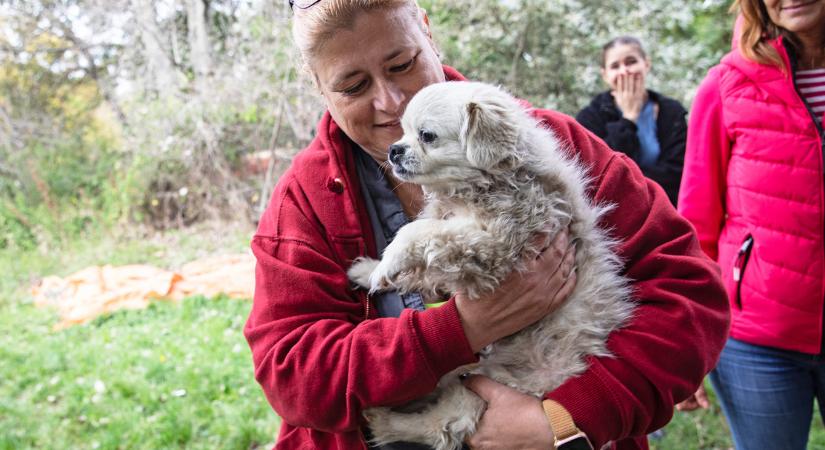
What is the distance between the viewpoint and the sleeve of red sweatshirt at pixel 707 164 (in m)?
2.93

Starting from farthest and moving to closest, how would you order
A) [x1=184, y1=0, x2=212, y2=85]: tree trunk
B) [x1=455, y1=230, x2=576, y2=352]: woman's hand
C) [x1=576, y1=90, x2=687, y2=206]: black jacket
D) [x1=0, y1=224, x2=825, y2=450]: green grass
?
[x1=184, y1=0, x2=212, y2=85]: tree trunk < [x1=0, y1=224, x2=825, y2=450]: green grass < [x1=576, y1=90, x2=687, y2=206]: black jacket < [x1=455, y1=230, x2=576, y2=352]: woman's hand

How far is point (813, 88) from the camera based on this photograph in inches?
107

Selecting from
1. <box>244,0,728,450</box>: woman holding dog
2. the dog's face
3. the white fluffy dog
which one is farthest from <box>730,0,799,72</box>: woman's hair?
the dog's face

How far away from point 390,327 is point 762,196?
1984mm

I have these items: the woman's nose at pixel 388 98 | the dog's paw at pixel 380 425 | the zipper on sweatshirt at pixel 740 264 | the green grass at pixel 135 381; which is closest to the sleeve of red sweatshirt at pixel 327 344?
the dog's paw at pixel 380 425

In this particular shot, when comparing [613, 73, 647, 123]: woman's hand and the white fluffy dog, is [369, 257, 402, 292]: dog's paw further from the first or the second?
[613, 73, 647, 123]: woman's hand

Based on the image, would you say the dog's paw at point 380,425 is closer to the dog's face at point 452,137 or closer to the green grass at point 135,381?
the dog's face at point 452,137

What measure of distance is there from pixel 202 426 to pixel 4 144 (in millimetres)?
10912

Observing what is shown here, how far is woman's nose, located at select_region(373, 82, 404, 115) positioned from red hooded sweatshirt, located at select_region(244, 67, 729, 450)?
234 millimetres

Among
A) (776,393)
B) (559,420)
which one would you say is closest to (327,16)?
(559,420)

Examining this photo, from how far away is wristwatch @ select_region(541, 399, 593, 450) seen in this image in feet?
5.69

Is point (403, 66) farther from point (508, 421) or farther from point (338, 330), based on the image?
point (508, 421)

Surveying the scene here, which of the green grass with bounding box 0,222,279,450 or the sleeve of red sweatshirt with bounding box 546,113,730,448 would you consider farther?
the green grass with bounding box 0,222,279,450

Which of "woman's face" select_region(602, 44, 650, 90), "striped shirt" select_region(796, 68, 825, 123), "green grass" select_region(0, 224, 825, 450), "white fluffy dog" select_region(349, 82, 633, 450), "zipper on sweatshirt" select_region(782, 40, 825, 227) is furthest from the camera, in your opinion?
"woman's face" select_region(602, 44, 650, 90)
